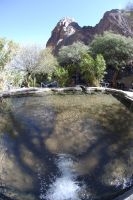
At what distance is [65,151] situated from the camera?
7.14 m

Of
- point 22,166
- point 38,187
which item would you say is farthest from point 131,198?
point 22,166

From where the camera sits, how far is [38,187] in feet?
17.5

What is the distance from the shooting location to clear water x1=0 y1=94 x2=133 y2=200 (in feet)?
17.3

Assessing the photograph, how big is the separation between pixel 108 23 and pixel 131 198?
49.0m

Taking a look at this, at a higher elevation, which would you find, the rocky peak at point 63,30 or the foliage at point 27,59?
the rocky peak at point 63,30

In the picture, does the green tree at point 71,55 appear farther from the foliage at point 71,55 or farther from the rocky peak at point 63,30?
the rocky peak at point 63,30

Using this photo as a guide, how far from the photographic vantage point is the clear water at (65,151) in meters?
5.28

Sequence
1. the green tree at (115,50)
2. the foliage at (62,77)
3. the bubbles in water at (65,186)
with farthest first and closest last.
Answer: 1. the green tree at (115,50)
2. the foliage at (62,77)
3. the bubbles in water at (65,186)

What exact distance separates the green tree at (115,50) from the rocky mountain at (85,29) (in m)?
16.8

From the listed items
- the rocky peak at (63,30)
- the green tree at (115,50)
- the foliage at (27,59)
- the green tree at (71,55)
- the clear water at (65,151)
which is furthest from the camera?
the rocky peak at (63,30)

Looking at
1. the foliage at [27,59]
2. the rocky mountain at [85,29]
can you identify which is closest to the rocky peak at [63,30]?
the rocky mountain at [85,29]

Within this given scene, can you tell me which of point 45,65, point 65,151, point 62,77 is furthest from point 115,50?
point 65,151

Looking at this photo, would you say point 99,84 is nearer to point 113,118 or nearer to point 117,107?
point 117,107

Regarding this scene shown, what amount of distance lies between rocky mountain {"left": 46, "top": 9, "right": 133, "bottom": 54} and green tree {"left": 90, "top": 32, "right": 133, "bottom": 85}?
16.8m
